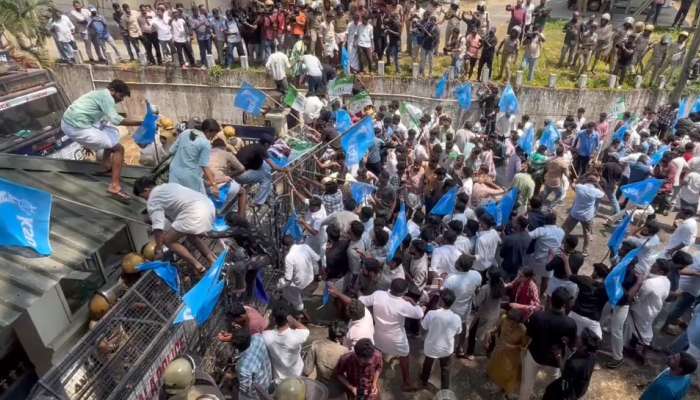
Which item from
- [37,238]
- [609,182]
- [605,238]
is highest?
[37,238]

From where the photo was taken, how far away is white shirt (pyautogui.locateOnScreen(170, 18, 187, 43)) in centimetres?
1548

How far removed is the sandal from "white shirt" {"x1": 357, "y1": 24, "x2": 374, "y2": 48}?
10232 millimetres

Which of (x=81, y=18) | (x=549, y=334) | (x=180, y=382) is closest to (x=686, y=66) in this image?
(x=549, y=334)

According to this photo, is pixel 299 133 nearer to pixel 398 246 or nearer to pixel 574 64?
pixel 398 246

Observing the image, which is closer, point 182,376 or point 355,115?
point 182,376

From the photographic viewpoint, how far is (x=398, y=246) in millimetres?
6391

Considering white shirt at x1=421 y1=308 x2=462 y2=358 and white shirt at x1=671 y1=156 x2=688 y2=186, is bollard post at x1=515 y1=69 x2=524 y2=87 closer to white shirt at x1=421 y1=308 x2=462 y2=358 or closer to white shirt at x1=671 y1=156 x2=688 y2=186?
white shirt at x1=671 y1=156 x2=688 y2=186

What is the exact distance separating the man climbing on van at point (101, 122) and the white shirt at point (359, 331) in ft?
10.7

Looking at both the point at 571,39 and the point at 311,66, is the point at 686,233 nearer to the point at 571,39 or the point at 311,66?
the point at 311,66

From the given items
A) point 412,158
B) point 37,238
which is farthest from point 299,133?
point 37,238

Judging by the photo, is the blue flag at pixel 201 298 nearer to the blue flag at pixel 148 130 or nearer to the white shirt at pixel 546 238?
the blue flag at pixel 148 130

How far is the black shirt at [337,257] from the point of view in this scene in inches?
256

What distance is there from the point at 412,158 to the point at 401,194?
3.60 ft

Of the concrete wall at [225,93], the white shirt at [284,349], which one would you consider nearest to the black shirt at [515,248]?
the white shirt at [284,349]
